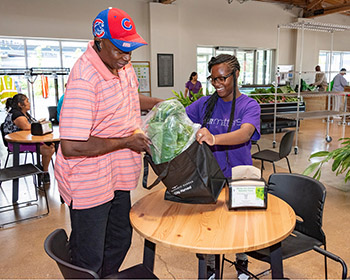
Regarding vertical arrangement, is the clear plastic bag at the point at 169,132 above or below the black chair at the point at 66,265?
above

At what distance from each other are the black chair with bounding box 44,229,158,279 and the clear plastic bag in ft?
1.71

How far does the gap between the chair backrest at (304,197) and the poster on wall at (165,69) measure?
725 cm

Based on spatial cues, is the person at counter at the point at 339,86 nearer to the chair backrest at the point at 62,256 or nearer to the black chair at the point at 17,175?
the black chair at the point at 17,175

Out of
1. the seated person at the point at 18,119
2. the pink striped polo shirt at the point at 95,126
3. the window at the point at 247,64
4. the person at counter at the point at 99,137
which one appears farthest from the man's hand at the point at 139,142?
the window at the point at 247,64

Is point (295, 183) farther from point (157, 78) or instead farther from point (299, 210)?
point (157, 78)

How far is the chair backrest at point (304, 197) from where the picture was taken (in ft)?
6.10

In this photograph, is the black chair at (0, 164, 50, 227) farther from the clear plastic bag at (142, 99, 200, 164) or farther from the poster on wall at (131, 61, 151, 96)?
the poster on wall at (131, 61, 151, 96)

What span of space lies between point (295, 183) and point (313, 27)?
18.2 feet

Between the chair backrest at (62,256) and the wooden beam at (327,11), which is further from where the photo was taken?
the wooden beam at (327,11)

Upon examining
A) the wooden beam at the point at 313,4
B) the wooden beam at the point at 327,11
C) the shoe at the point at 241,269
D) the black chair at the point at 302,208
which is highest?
the wooden beam at the point at 313,4

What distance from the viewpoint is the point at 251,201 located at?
5.01 ft

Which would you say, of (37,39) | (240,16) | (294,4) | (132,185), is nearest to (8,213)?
(132,185)

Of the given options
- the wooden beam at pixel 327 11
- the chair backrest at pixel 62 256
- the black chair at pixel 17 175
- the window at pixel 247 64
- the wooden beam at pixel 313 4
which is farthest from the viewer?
the wooden beam at pixel 313 4

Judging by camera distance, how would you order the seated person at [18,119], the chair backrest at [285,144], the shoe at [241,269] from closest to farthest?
the shoe at [241,269], the chair backrest at [285,144], the seated person at [18,119]
